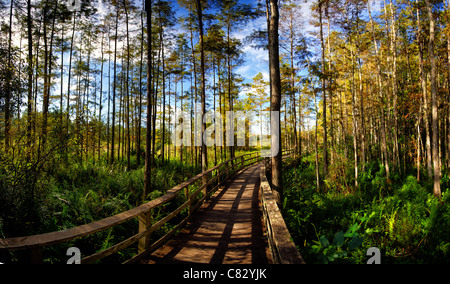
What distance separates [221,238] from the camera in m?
4.23

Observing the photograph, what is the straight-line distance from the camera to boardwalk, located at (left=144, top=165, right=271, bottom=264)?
11.2 feet

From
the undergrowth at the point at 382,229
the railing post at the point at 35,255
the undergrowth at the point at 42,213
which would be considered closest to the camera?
the railing post at the point at 35,255

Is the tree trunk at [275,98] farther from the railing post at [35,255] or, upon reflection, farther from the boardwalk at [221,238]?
the railing post at [35,255]

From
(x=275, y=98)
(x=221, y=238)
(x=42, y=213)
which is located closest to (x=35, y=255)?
(x=221, y=238)

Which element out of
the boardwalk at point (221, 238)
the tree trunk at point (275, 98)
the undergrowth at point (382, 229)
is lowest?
the undergrowth at point (382, 229)

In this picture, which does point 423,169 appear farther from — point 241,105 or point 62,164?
point 241,105

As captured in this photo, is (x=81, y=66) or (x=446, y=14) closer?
(x=446, y=14)

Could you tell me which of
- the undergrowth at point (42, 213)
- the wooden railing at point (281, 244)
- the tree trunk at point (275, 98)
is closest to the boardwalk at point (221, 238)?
the wooden railing at point (281, 244)

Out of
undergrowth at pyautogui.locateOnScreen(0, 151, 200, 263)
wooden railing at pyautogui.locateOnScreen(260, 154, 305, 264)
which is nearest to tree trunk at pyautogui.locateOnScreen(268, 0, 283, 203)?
wooden railing at pyautogui.locateOnScreen(260, 154, 305, 264)

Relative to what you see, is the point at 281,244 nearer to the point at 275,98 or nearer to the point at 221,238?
the point at 221,238

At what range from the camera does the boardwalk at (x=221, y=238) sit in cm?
340

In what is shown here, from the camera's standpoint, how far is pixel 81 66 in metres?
19.4

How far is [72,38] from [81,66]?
4.44 meters
